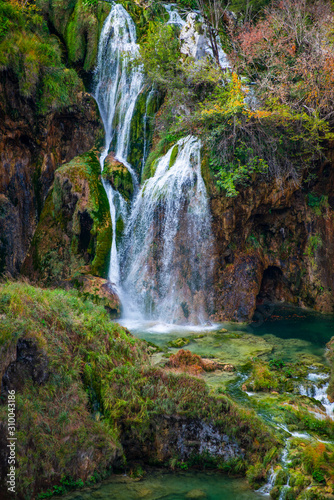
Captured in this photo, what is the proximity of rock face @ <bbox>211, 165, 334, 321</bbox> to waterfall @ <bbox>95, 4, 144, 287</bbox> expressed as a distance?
16.4 feet

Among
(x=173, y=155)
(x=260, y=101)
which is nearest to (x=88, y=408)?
(x=173, y=155)

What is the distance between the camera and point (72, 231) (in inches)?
549

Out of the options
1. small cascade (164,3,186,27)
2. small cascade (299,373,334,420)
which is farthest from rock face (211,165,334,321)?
small cascade (164,3,186,27)

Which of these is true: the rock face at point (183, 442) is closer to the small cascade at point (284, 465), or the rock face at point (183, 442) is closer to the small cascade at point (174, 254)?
the small cascade at point (284, 465)

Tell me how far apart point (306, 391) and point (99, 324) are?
4269 millimetres

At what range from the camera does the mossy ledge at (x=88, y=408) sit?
15.9 ft

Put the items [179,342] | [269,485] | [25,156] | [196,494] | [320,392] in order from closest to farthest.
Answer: [196,494] < [269,485] < [320,392] < [179,342] < [25,156]

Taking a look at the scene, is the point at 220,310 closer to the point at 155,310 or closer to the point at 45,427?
the point at 155,310

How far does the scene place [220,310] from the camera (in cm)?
1366

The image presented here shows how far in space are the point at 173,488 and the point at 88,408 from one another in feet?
5.17

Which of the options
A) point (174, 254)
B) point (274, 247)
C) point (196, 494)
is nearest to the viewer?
point (196, 494)

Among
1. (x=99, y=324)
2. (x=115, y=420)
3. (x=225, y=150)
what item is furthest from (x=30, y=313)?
(x=225, y=150)

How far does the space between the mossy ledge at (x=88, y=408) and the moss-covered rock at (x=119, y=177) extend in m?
8.98

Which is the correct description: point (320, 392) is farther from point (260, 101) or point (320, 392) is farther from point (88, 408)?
point (260, 101)
